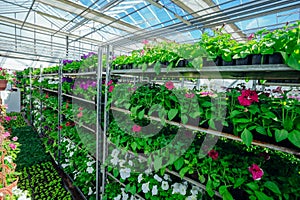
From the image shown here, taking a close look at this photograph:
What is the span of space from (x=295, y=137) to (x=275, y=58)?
0.38 meters

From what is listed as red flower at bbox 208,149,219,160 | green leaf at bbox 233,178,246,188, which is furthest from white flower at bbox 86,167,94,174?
green leaf at bbox 233,178,246,188

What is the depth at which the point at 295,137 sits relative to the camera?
0.77 metres

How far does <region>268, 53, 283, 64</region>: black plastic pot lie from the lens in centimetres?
79

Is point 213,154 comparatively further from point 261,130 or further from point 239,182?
point 261,130

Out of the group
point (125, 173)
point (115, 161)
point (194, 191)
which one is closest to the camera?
point (194, 191)

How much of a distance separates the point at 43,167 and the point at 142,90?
2603 mm

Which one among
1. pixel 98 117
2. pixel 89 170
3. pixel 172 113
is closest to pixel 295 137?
pixel 172 113

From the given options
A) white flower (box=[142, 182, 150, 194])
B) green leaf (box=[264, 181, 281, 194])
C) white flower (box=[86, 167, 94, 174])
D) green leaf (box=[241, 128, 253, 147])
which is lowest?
white flower (box=[86, 167, 94, 174])

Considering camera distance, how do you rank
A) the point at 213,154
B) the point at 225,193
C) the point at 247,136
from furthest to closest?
the point at 213,154 → the point at 225,193 → the point at 247,136

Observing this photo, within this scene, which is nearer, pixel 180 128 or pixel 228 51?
pixel 228 51

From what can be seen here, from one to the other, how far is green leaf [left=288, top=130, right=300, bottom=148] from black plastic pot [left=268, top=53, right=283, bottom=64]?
0.34 m

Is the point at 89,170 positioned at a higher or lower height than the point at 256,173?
lower

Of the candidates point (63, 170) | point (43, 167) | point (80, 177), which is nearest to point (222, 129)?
point (80, 177)

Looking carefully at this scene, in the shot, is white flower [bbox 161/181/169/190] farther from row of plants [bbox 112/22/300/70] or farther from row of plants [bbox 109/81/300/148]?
row of plants [bbox 112/22/300/70]
